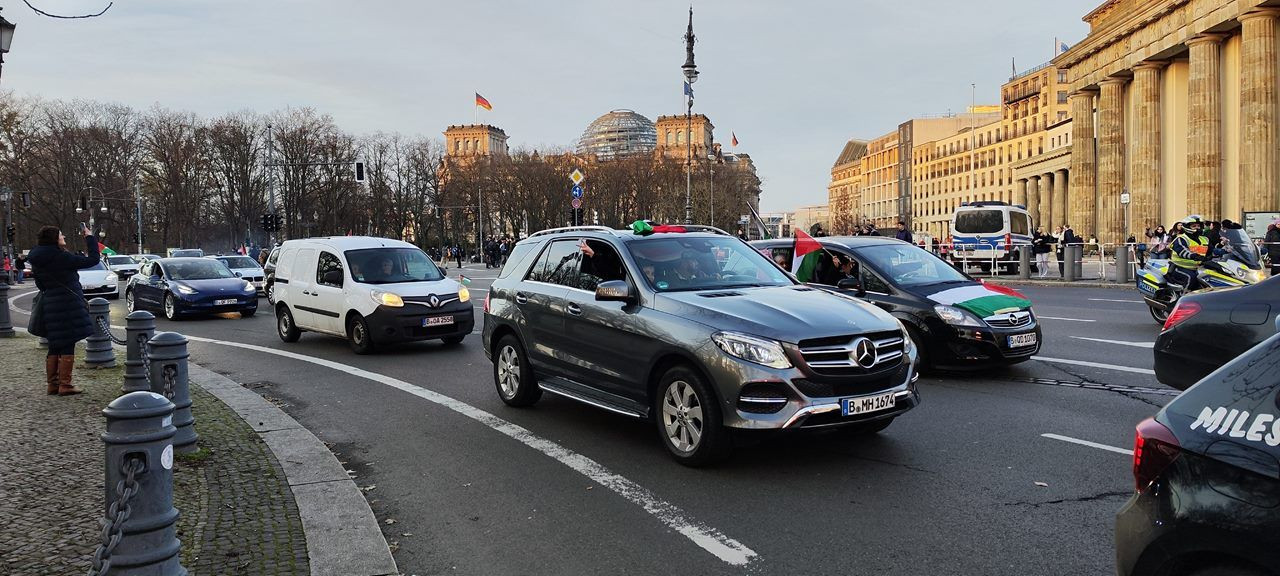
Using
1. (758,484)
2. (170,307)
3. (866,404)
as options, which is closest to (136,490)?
(758,484)

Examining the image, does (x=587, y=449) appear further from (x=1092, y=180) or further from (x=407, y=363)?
(x=1092, y=180)

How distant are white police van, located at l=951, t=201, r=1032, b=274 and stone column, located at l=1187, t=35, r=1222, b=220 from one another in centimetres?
1068

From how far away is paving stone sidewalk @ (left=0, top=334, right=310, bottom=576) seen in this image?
4504mm

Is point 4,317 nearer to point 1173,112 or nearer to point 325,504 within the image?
point 325,504

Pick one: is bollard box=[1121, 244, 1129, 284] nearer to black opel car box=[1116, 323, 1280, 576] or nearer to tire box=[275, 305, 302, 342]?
tire box=[275, 305, 302, 342]

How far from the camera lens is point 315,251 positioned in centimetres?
1473

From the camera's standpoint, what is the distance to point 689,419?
6.27 meters

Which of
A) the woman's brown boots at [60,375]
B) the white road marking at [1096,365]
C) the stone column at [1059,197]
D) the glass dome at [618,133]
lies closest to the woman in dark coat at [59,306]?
the woman's brown boots at [60,375]

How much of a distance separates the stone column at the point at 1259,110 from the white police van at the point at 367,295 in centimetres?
3518

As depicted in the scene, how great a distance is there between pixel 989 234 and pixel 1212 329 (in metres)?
29.9

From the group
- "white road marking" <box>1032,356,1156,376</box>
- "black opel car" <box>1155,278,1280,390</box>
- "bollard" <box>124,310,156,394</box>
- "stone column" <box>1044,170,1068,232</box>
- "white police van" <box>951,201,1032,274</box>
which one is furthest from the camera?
"stone column" <box>1044,170,1068,232</box>

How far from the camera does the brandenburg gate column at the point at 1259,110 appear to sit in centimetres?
3534

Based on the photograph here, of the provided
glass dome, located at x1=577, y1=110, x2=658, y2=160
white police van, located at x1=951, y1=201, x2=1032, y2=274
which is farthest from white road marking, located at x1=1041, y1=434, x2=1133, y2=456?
glass dome, located at x1=577, y1=110, x2=658, y2=160

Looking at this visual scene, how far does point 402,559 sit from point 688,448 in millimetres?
2236
